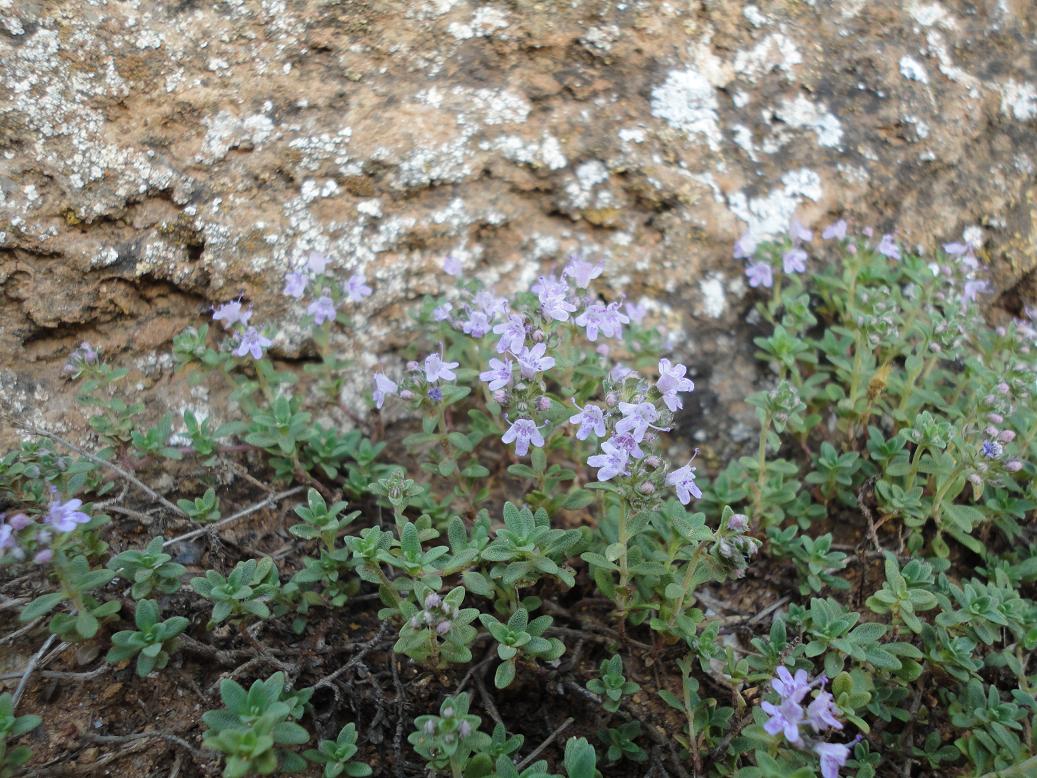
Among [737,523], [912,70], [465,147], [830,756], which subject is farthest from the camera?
[912,70]

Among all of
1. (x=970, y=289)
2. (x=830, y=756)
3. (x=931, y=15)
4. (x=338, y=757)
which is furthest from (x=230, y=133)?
(x=931, y=15)

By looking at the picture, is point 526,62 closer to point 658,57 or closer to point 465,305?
point 658,57

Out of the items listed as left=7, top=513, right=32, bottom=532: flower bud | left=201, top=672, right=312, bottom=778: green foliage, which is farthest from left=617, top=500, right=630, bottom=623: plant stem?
left=7, top=513, right=32, bottom=532: flower bud

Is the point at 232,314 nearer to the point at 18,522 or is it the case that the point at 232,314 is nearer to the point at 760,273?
the point at 18,522

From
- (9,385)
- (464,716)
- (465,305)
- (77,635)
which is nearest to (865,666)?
(464,716)

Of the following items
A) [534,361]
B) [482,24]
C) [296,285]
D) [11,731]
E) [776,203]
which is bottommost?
[11,731]

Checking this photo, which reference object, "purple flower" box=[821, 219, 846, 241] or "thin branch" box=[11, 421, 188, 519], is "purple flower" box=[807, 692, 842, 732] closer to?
"thin branch" box=[11, 421, 188, 519]

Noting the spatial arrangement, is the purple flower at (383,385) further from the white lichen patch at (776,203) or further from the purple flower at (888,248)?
the purple flower at (888,248)
